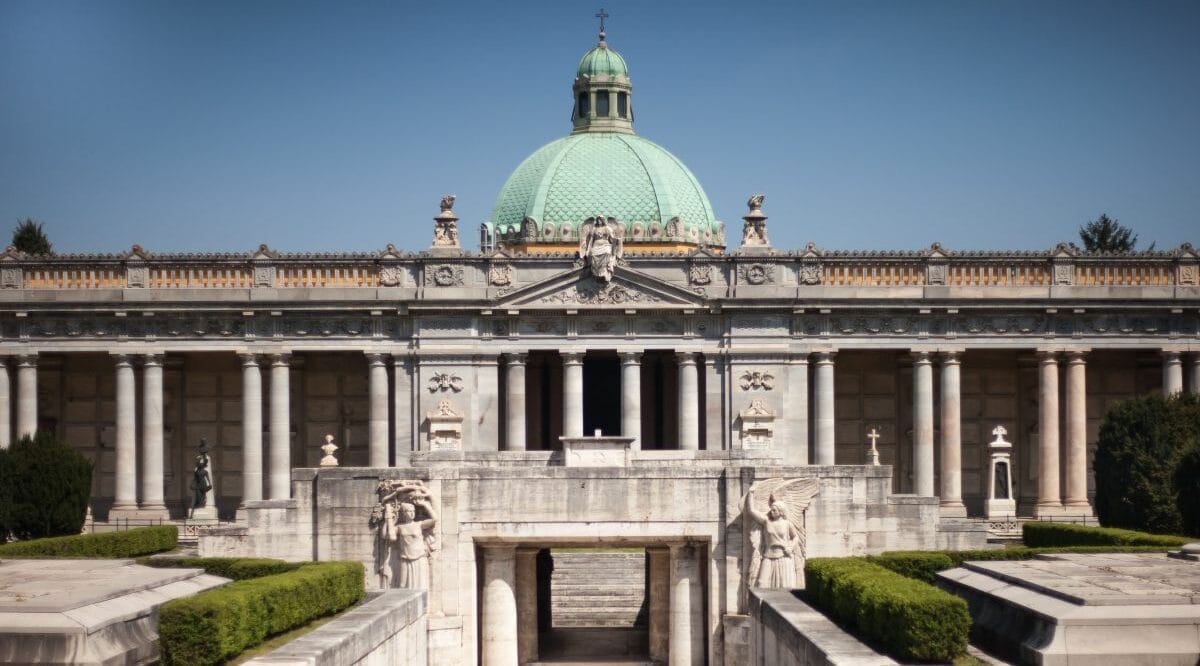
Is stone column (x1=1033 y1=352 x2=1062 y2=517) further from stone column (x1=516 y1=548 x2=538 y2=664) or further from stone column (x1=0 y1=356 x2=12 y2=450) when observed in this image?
stone column (x1=0 y1=356 x2=12 y2=450)

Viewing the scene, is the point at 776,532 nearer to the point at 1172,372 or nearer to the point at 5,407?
the point at 1172,372

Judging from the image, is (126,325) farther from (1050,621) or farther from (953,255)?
(1050,621)

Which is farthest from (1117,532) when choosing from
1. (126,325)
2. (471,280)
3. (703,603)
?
(126,325)

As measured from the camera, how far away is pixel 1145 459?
2328 inches

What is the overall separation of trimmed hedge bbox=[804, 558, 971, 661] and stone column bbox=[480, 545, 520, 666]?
12.0m

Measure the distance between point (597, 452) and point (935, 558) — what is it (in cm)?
1006

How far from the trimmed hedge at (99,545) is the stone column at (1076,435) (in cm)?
3703

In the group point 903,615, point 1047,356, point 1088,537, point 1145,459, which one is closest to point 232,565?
point 903,615

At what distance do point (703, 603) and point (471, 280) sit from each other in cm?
3081

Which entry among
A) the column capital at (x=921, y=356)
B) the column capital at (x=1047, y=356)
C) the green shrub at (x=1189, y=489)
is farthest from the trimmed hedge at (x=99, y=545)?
the column capital at (x=1047, y=356)

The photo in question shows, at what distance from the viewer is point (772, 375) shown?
252 feet

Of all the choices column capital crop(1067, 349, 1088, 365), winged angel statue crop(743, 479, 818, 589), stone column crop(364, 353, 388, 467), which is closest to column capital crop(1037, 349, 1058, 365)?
column capital crop(1067, 349, 1088, 365)

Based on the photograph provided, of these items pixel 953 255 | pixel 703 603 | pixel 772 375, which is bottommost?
pixel 703 603

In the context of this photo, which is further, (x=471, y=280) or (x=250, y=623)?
(x=471, y=280)
